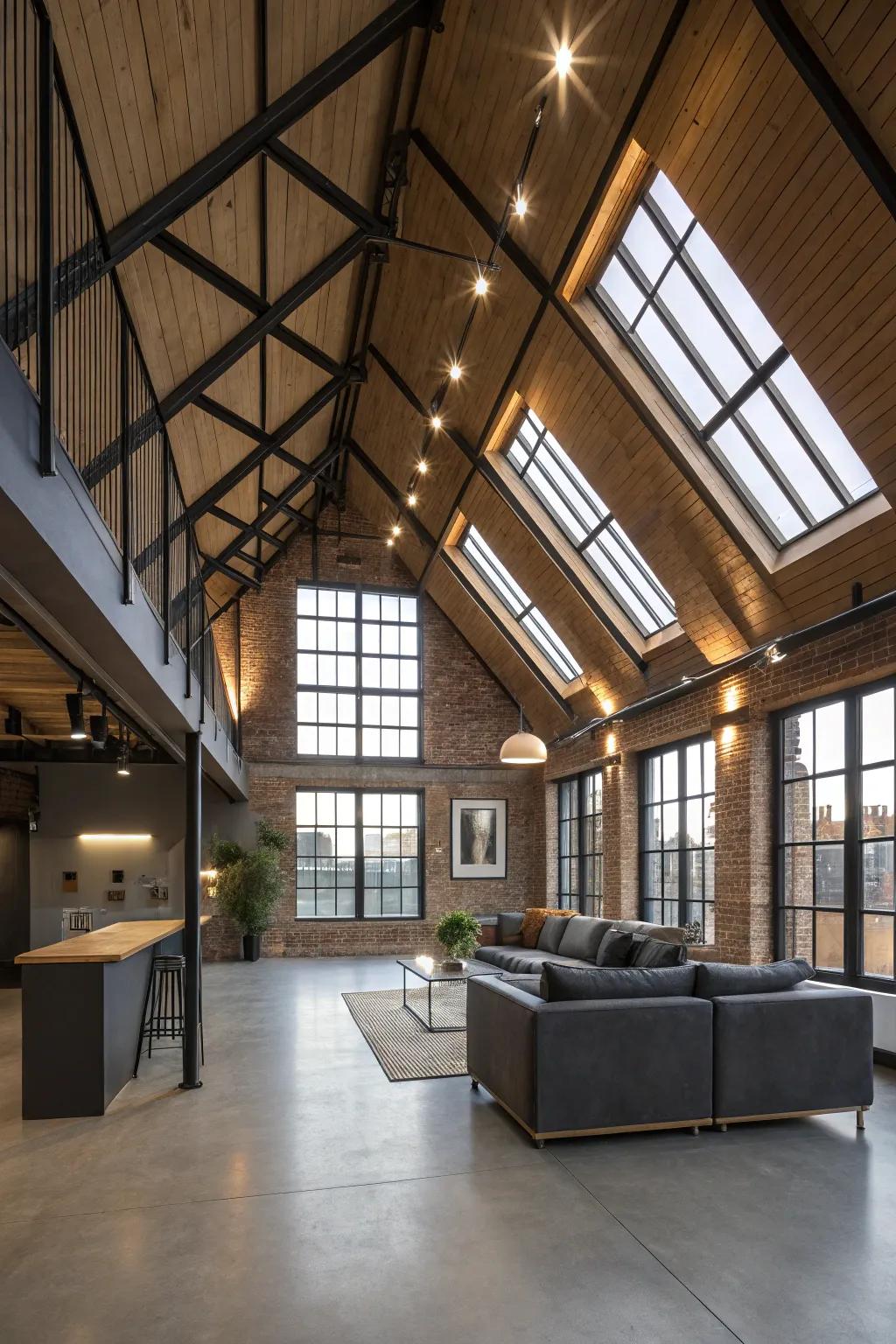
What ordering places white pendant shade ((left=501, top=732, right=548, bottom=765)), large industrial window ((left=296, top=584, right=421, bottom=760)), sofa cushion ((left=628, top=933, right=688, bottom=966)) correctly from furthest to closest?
large industrial window ((left=296, top=584, right=421, bottom=760))
white pendant shade ((left=501, top=732, right=548, bottom=765))
sofa cushion ((left=628, top=933, right=688, bottom=966))

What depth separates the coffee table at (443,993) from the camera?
23.8 feet

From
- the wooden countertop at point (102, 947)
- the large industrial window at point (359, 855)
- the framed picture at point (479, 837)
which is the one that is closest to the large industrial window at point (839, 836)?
the wooden countertop at point (102, 947)

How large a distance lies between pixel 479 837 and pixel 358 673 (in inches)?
119

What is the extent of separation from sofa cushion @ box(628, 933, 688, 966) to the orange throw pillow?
299cm

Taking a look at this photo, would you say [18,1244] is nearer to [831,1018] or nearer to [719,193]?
[831,1018]

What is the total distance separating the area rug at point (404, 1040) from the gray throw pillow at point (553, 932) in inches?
58.5

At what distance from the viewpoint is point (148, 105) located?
14.1 feet

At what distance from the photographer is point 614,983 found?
15.4 ft

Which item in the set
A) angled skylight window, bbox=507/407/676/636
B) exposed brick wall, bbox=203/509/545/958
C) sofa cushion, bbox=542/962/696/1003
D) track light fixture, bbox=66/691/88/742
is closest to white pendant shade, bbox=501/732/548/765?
angled skylight window, bbox=507/407/676/636

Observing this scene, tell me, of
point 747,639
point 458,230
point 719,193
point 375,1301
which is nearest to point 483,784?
point 747,639

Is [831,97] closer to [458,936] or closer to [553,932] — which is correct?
[458,936]

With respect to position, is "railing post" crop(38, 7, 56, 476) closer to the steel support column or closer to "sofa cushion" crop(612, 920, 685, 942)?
the steel support column

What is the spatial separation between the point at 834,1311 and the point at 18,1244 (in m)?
2.95

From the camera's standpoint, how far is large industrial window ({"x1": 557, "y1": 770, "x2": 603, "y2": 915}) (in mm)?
11047
